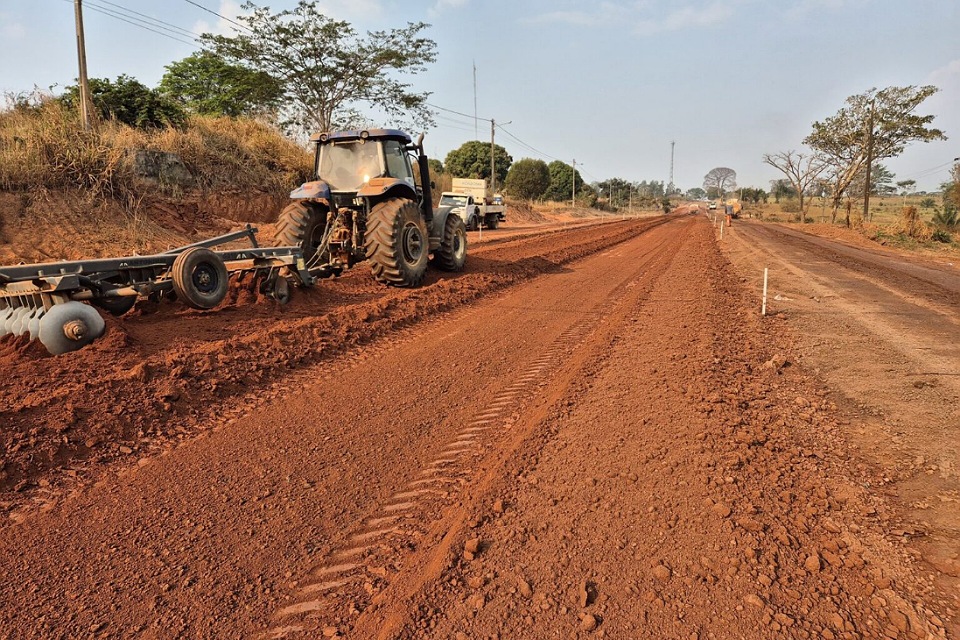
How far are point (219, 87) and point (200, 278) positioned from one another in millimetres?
26809

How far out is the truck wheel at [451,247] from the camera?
414 inches

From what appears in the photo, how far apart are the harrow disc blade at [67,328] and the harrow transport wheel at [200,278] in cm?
116

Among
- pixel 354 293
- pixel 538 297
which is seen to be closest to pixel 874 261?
pixel 538 297

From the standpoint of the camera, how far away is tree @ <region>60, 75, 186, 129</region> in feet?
50.4

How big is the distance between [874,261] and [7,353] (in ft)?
61.0

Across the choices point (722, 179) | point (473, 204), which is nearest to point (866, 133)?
point (473, 204)

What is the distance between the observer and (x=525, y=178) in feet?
195

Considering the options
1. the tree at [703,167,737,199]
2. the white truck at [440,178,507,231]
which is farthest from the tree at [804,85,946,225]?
the tree at [703,167,737,199]

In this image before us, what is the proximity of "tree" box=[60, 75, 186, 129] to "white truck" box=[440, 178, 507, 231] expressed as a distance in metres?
11.7

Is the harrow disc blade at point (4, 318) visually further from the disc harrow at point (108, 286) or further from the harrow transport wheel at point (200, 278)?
the harrow transport wheel at point (200, 278)

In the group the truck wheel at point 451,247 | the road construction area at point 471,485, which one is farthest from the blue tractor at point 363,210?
the road construction area at point 471,485

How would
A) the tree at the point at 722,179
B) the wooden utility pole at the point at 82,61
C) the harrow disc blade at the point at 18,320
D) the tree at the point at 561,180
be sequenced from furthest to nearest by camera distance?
1. the tree at the point at 722,179
2. the tree at the point at 561,180
3. the wooden utility pole at the point at 82,61
4. the harrow disc blade at the point at 18,320

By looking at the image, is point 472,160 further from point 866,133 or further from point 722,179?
point 722,179

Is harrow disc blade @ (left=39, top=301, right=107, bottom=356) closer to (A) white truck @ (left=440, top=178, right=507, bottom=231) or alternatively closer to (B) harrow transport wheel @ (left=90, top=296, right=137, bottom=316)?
(B) harrow transport wheel @ (left=90, top=296, right=137, bottom=316)
